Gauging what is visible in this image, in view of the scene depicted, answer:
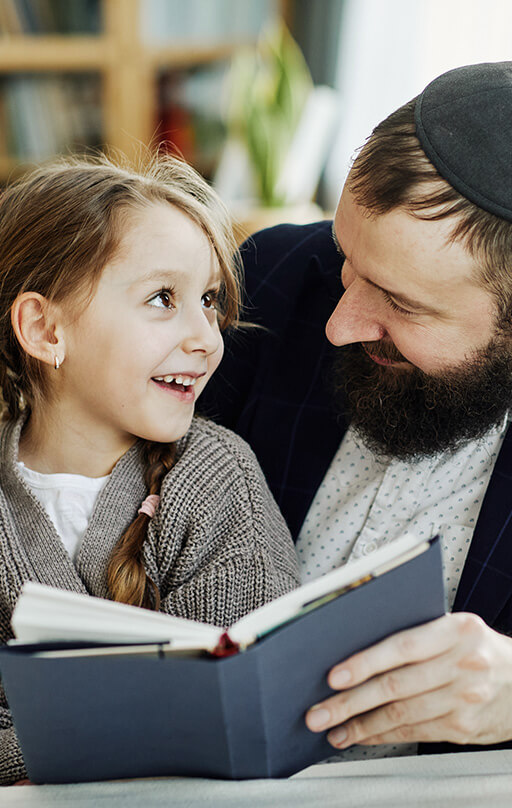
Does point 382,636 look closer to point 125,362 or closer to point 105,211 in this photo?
point 125,362

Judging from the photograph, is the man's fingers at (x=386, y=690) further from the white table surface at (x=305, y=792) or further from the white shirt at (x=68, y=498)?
the white shirt at (x=68, y=498)

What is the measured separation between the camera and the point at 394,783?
951 mm

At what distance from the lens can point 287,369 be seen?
1466 millimetres

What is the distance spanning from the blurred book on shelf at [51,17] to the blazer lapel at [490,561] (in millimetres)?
3024

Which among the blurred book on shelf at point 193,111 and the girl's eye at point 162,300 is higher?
the girl's eye at point 162,300

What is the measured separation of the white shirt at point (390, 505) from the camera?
49.6 inches

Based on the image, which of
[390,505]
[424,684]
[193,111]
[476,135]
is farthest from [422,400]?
[193,111]

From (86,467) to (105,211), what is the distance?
403 millimetres

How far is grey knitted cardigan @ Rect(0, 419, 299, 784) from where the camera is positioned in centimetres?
120

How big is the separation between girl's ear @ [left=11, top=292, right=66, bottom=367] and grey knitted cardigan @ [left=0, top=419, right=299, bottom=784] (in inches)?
6.6

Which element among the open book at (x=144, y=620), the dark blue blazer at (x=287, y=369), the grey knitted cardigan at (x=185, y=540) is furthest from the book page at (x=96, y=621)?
the dark blue blazer at (x=287, y=369)

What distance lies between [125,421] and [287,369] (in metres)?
0.33

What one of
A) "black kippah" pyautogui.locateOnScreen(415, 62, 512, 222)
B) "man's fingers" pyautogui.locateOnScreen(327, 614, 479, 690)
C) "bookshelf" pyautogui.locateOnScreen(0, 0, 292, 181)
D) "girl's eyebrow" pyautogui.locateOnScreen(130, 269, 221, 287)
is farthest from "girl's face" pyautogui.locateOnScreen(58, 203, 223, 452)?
"bookshelf" pyautogui.locateOnScreen(0, 0, 292, 181)

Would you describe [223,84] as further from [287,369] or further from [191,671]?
[191,671]
